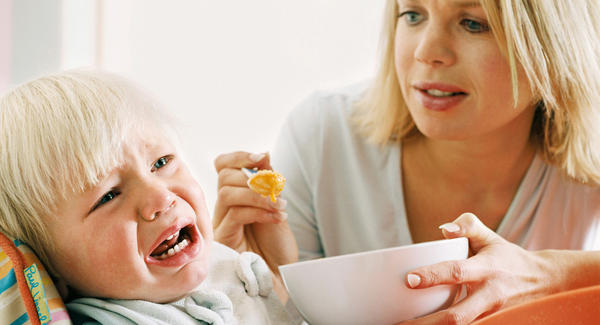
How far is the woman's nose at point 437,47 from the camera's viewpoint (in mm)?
1173

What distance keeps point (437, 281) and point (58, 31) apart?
149 cm

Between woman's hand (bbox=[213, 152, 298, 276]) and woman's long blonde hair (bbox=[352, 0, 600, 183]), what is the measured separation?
0.45 metres

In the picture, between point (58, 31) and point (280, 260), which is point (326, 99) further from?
point (58, 31)

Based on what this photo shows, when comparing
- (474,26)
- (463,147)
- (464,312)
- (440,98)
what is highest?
(474,26)

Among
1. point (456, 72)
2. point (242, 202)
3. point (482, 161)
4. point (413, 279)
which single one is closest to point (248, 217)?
point (242, 202)

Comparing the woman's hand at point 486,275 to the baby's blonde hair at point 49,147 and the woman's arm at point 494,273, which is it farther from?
the baby's blonde hair at point 49,147

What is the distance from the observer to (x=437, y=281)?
798 millimetres

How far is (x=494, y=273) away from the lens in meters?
0.93

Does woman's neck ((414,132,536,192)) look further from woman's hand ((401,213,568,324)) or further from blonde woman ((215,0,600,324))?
woman's hand ((401,213,568,324))

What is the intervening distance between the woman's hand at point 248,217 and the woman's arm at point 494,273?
342mm

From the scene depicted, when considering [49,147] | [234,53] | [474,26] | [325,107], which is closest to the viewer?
[49,147]

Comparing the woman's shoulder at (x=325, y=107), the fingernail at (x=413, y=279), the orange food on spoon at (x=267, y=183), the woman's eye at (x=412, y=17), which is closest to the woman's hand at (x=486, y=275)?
the fingernail at (x=413, y=279)

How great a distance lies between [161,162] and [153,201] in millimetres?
96

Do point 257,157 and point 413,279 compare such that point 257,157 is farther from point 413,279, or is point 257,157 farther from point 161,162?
point 413,279
